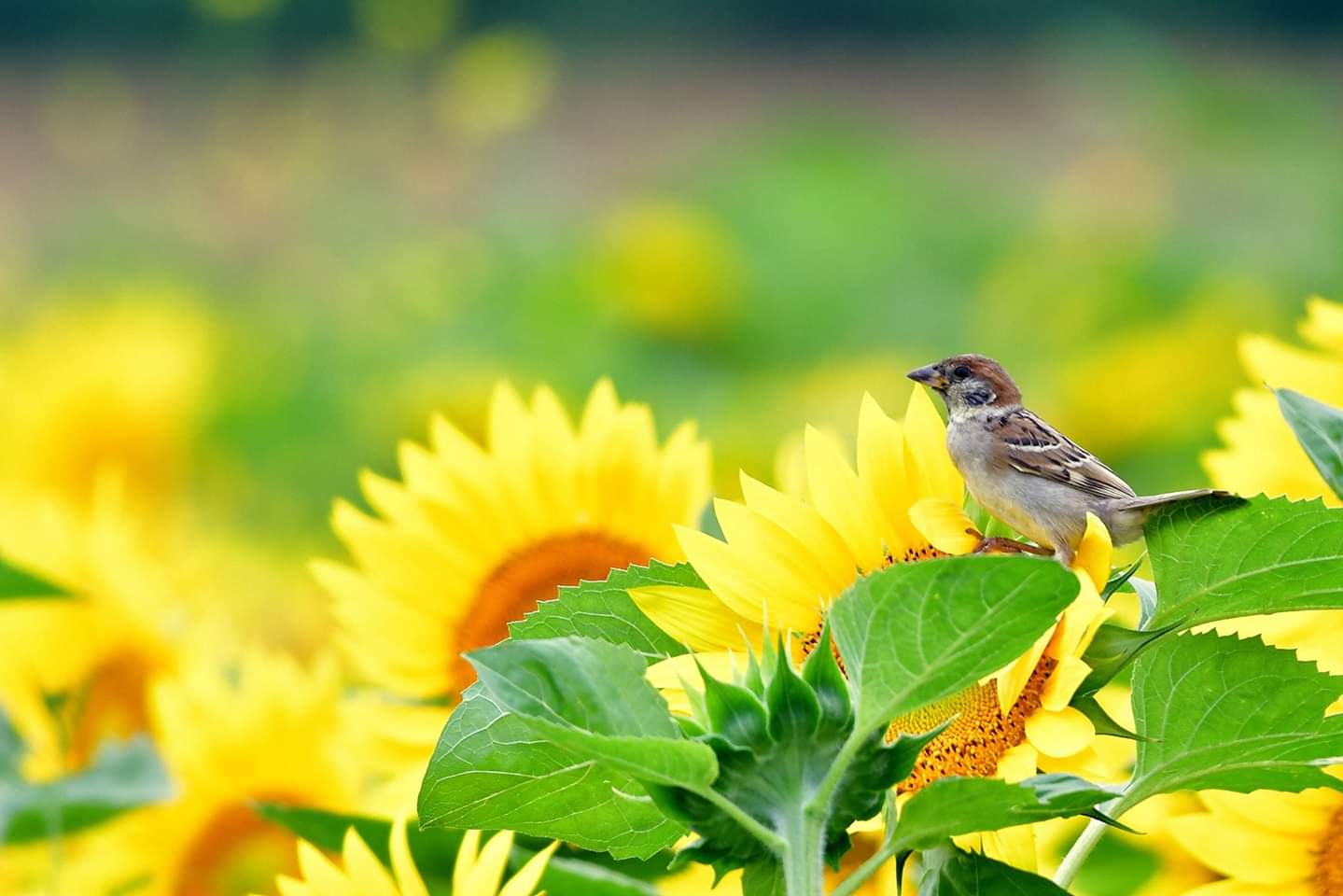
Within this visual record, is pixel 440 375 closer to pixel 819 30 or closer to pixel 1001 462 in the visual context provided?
pixel 1001 462

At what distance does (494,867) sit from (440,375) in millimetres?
1551

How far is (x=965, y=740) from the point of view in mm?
385

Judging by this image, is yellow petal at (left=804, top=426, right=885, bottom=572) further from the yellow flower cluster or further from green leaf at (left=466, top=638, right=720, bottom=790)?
green leaf at (left=466, top=638, right=720, bottom=790)

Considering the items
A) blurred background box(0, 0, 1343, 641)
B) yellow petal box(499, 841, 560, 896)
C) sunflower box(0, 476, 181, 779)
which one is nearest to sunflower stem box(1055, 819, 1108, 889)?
yellow petal box(499, 841, 560, 896)

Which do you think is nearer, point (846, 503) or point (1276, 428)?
point (846, 503)

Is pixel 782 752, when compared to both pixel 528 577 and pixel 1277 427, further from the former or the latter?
pixel 528 577

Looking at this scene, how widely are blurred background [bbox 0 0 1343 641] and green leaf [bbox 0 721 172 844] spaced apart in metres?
0.64

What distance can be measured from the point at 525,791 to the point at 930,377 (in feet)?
0.54

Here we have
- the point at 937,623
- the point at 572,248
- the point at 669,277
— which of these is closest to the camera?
the point at 937,623

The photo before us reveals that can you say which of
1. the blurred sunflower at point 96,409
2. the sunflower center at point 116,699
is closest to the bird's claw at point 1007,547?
the sunflower center at point 116,699

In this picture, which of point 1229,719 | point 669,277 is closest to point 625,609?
point 1229,719

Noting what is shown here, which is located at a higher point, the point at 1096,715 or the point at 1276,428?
the point at 1276,428

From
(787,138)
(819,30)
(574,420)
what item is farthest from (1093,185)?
(819,30)

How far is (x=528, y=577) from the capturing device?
0.71 m
